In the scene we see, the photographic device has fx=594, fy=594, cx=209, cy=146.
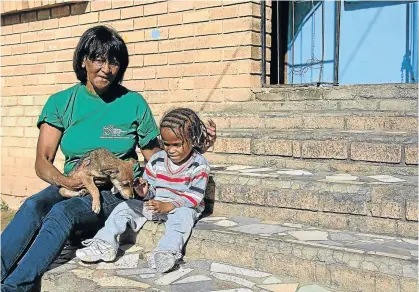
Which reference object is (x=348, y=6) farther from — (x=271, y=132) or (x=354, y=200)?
(x=354, y=200)

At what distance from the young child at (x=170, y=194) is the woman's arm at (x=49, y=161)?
0.34 meters

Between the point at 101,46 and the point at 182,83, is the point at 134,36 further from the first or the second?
the point at 101,46

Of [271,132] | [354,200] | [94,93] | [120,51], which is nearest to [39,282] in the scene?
[94,93]

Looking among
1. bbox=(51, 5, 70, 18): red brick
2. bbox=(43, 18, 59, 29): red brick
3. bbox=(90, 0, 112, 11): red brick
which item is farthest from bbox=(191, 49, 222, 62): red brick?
bbox=(43, 18, 59, 29): red brick

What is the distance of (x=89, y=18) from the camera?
7.14 meters

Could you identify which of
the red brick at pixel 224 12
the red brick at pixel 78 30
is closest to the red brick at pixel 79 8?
the red brick at pixel 78 30

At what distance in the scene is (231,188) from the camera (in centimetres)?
414

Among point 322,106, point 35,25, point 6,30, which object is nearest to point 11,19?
point 6,30

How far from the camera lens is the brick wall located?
5.96 m

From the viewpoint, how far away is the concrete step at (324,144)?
13.7 ft

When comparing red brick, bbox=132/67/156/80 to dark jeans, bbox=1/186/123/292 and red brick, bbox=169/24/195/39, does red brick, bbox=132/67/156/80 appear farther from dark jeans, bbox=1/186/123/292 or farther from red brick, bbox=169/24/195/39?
dark jeans, bbox=1/186/123/292

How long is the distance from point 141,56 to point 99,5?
0.92 metres

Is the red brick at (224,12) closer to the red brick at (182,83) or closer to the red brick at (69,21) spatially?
the red brick at (182,83)

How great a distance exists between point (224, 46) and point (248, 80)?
0.45 m
